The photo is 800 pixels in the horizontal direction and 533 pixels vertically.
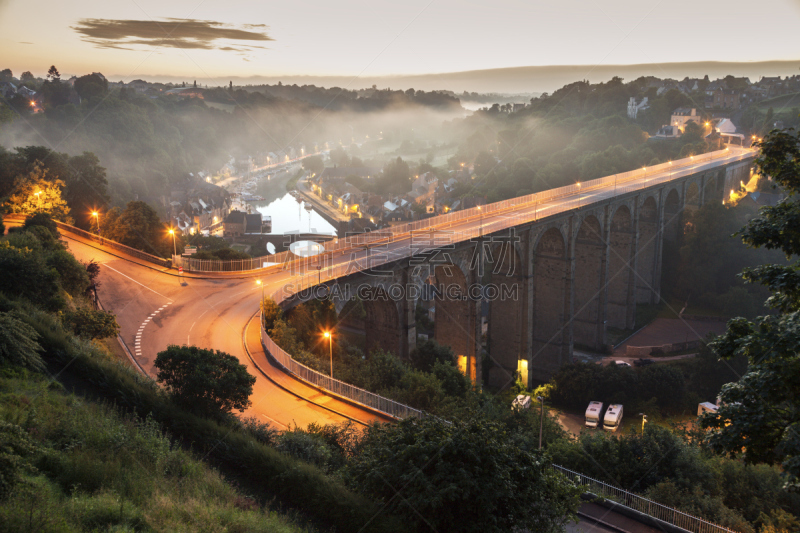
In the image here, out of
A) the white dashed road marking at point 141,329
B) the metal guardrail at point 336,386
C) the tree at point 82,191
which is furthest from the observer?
the tree at point 82,191

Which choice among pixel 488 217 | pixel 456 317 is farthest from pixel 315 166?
pixel 456 317

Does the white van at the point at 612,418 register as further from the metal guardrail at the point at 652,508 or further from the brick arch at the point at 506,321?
the metal guardrail at the point at 652,508

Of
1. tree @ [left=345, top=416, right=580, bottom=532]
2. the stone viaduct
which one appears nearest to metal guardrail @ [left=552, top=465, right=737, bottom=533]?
tree @ [left=345, top=416, right=580, bottom=532]

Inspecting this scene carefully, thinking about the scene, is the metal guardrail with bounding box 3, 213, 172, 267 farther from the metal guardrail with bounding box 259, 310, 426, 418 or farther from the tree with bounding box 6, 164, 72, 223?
the metal guardrail with bounding box 259, 310, 426, 418

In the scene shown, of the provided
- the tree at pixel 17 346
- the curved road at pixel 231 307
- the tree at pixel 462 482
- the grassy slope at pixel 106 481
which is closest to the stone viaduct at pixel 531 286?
the curved road at pixel 231 307

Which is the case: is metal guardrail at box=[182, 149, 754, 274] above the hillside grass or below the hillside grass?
above

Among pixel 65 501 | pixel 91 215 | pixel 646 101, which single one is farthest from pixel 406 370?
pixel 646 101
